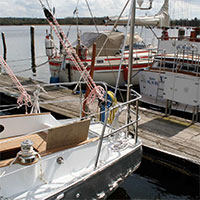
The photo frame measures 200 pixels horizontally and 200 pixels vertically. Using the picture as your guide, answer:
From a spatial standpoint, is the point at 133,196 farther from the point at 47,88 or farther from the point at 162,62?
the point at 47,88

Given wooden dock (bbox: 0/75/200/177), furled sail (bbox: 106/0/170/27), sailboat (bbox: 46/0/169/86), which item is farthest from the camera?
furled sail (bbox: 106/0/170/27)

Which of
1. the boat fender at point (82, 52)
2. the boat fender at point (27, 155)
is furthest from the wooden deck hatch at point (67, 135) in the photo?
the boat fender at point (82, 52)

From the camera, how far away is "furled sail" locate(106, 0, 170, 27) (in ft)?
51.4

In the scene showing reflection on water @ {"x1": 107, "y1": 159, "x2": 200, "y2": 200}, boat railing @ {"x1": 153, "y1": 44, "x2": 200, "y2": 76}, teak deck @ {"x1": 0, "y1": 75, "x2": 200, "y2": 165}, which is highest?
boat railing @ {"x1": 153, "y1": 44, "x2": 200, "y2": 76}

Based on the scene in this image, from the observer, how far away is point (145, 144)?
258 inches

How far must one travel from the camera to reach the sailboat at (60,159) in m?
3.65

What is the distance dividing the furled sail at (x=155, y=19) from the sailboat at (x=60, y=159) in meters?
10.9

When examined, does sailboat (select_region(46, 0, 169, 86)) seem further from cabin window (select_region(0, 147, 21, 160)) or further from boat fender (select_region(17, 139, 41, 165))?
boat fender (select_region(17, 139, 41, 165))

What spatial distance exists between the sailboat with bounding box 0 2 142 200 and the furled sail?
10948 mm

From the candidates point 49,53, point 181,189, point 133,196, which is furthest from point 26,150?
point 49,53

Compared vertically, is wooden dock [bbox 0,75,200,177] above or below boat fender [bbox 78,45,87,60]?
below

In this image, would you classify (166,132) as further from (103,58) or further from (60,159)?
(103,58)

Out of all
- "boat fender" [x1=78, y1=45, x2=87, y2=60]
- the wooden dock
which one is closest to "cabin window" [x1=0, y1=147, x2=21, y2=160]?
the wooden dock

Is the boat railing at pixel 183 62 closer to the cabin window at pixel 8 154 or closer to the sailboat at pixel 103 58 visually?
the sailboat at pixel 103 58
